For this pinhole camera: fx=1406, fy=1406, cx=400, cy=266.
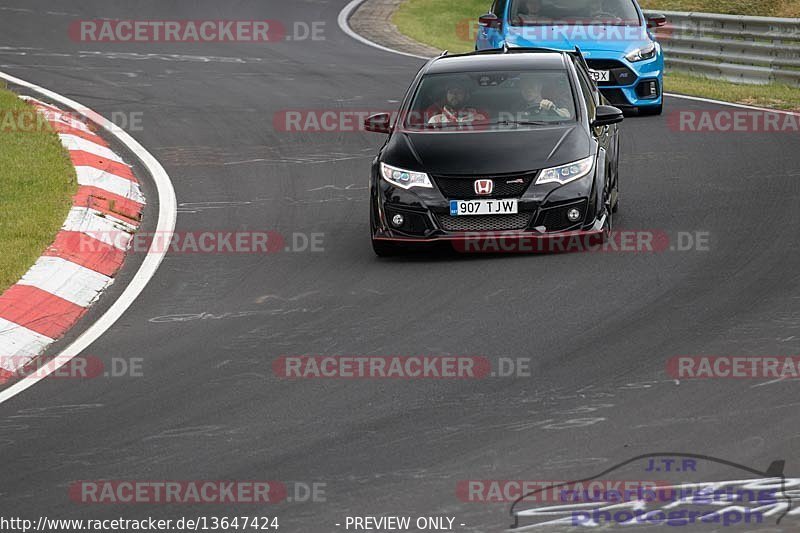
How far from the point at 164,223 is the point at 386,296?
3.45 meters

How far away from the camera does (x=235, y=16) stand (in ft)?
94.1

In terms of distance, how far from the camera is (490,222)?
35.3ft

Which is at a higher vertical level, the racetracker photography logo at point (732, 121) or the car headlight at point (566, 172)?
the car headlight at point (566, 172)

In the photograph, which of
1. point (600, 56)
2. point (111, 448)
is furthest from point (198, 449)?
point (600, 56)

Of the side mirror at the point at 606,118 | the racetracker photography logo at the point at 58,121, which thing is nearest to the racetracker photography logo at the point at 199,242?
the side mirror at the point at 606,118

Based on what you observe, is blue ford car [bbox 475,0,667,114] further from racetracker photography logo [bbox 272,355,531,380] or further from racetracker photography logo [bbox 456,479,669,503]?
racetracker photography logo [bbox 456,479,669,503]

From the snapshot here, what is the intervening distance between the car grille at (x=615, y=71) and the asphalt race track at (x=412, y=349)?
8.15 ft

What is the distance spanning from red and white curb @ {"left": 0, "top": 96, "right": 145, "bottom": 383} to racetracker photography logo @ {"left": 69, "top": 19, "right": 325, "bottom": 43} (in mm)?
10430

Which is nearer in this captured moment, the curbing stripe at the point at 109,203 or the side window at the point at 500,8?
the curbing stripe at the point at 109,203

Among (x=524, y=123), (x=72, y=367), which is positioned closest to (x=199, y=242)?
(x=524, y=123)

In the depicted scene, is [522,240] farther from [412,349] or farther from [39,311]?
[39,311]

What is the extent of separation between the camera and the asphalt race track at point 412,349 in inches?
259

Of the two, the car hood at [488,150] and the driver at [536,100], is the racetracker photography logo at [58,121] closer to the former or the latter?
the car hood at [488,150]

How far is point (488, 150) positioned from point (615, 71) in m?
7.55
